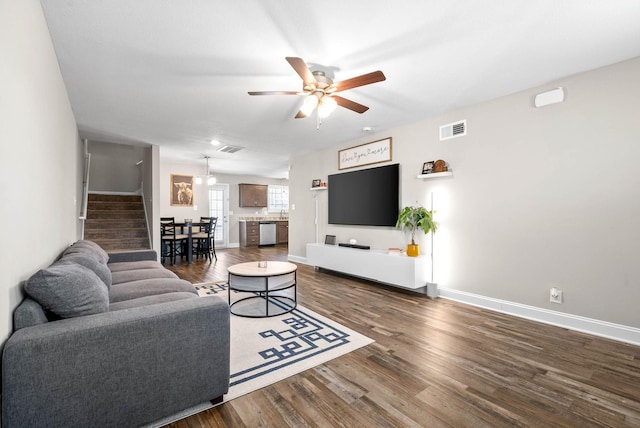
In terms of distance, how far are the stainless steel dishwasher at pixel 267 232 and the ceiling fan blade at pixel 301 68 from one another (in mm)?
7579

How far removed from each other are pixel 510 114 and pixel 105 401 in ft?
14.1

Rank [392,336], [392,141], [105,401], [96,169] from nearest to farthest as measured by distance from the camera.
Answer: [105,401] → [392,336] → [392,141] → [96,169]

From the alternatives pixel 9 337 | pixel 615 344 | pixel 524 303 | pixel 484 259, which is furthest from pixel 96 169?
pixel 615 344

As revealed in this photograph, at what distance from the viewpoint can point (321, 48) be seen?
238 centimetres

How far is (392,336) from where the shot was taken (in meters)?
2.73

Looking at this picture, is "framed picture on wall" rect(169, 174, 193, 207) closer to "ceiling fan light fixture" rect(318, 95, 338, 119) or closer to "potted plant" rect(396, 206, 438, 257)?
"potted plant" rect(396, 206, 438, 257)

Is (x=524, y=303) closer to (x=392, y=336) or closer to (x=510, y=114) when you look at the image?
(x=392, y=336)

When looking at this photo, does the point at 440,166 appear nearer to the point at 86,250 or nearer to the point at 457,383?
the point at 457,383

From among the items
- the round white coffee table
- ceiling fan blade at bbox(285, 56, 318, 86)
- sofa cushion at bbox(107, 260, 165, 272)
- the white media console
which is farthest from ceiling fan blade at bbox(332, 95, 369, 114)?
sofa cushion at bbox(107, 260, 165, 272)

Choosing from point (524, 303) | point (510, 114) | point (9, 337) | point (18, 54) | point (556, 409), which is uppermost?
point (510, 114)

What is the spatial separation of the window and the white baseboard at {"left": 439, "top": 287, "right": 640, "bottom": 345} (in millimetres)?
7991

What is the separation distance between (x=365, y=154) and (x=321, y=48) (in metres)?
2.86

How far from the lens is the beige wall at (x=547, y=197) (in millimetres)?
2643

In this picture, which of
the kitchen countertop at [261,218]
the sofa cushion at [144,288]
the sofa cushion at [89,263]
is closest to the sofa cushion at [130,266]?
the sofa cushion at [144,288]
